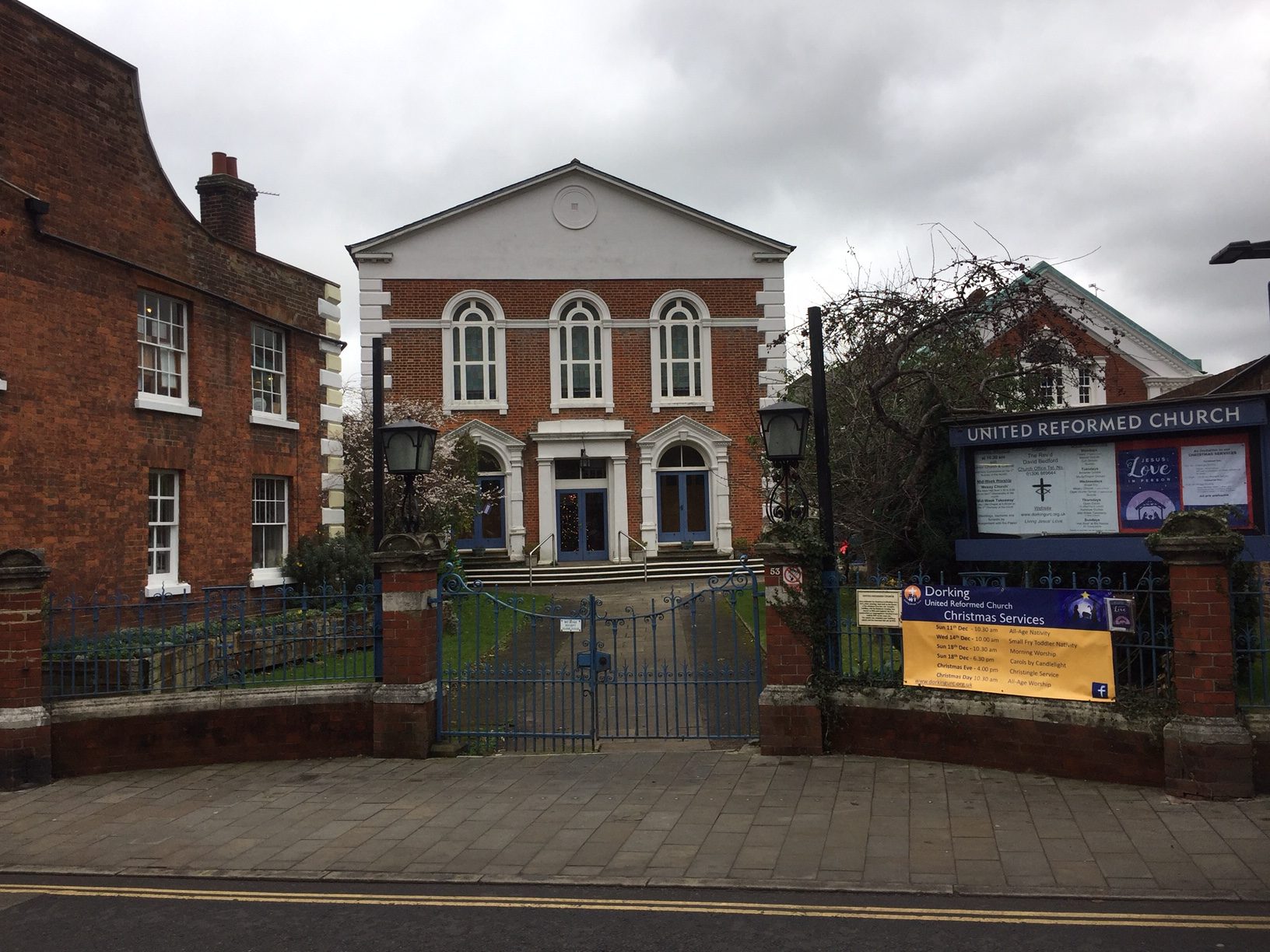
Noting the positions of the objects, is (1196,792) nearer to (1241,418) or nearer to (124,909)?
(1241,418)

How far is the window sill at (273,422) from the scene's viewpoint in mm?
16688

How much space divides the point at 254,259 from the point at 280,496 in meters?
4.05

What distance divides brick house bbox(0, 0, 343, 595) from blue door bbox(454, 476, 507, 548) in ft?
34.4

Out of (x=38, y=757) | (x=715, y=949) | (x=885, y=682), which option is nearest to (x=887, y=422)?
(x=885, y=682)

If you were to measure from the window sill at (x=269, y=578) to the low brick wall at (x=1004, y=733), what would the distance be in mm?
10972

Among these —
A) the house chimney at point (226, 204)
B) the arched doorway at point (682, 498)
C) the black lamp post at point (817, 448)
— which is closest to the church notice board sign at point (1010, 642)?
Result: the black lamp post at point (817, 448)

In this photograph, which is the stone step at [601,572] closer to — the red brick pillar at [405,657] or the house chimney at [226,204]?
the house chimney at [226,204]

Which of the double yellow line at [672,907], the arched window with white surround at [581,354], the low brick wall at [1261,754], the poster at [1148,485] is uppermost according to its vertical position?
the arched window with white surround at [581,354]

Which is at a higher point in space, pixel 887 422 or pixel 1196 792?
pixel 887 422

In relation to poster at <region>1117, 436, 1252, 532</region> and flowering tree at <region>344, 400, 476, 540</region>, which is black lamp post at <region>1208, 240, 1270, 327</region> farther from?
flowering tree at <region>344, 400, 476, 540</region>

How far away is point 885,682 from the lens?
9148 mm

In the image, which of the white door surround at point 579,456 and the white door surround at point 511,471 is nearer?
the white door surround at point 511,471

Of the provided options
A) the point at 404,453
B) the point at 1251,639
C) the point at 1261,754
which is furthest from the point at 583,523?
the point at 1261,754

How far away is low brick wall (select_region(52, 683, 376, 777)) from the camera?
31.3 feet
